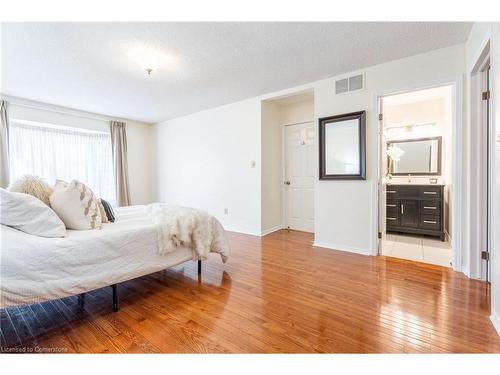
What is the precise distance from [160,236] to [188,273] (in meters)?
0.73

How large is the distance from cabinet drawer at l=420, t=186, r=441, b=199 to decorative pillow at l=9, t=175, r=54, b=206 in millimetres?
5018

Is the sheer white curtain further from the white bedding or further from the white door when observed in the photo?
the white door

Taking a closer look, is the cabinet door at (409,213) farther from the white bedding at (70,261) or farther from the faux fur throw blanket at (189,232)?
the white bedding at (70,261)

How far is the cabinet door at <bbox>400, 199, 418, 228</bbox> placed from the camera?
4.00 m

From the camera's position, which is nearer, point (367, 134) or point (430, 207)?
point (367, 134)

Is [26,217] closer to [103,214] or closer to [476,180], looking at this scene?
[103,214]

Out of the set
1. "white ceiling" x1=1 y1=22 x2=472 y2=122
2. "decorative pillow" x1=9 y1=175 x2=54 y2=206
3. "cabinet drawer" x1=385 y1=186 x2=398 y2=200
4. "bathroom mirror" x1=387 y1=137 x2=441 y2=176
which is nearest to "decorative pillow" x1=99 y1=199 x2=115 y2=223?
"decorative pillow" x1=9 y1=175 x2=54 y2=206

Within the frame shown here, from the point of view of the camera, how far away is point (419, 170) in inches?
170

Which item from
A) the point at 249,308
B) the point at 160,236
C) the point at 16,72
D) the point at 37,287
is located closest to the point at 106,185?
the point at 16,72

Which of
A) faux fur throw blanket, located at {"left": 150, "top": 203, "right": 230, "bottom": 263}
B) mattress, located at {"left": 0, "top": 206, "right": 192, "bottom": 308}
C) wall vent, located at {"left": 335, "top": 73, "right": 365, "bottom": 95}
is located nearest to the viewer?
mattress, located at {"left": 0, "top": 206, "right": 192, "bottom": 308}

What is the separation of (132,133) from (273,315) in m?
5.56

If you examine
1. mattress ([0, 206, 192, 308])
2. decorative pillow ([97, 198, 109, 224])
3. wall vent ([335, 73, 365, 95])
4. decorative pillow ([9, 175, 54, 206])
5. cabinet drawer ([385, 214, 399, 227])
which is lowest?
cabinet drawer ([385, 214, 399, 227])

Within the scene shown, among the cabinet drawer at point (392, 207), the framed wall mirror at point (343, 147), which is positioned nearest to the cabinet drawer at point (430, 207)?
the cabinet drawer at point (392, 207)

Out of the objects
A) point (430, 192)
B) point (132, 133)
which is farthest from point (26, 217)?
point (430, 192)
